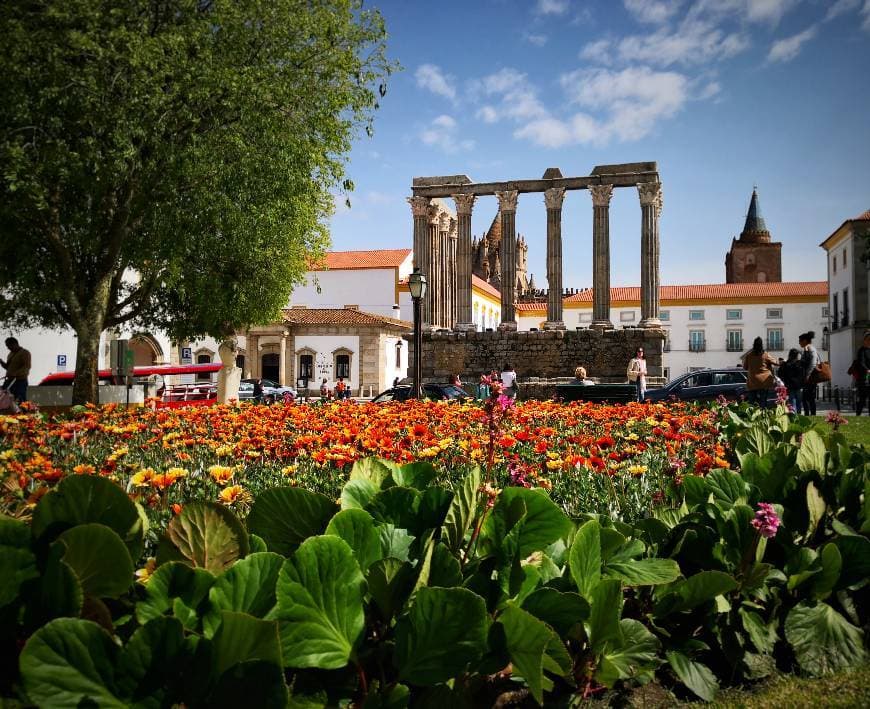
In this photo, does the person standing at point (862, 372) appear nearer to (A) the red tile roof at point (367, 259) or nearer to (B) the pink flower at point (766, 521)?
(B) the pink flower at point (766, 521)

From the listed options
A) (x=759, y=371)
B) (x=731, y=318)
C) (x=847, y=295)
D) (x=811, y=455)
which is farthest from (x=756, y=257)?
(x=811, y=455)

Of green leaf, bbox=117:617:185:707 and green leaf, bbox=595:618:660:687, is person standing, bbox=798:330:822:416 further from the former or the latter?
green leaf, bbox=117:617:185:707

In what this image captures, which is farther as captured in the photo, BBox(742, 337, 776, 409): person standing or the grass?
BBox(742, 337, 776, 409): person standing

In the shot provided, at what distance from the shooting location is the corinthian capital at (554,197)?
101 ft

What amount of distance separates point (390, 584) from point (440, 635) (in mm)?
157

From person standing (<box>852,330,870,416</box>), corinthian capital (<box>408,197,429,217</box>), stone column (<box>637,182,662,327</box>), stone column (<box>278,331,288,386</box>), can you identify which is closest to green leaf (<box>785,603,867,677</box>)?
person standing (<box>852,330,870,416</box>)

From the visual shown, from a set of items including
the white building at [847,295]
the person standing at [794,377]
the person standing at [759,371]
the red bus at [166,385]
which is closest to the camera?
the person standing at [759,371]

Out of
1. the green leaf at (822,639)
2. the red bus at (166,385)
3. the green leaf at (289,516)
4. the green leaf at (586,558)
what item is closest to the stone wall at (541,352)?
the red bus at (166,385)

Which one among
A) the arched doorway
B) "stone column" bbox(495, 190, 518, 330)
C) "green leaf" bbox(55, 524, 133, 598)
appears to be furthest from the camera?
the arched doorway

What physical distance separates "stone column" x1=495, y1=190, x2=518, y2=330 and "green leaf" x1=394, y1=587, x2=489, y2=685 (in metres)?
30.0

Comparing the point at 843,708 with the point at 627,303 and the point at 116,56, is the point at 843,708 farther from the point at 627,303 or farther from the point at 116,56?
the point at 627,303

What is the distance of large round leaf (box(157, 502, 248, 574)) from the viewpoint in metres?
1.36

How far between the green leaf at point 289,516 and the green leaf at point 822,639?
150 cm

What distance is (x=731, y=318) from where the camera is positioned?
60.9 m
